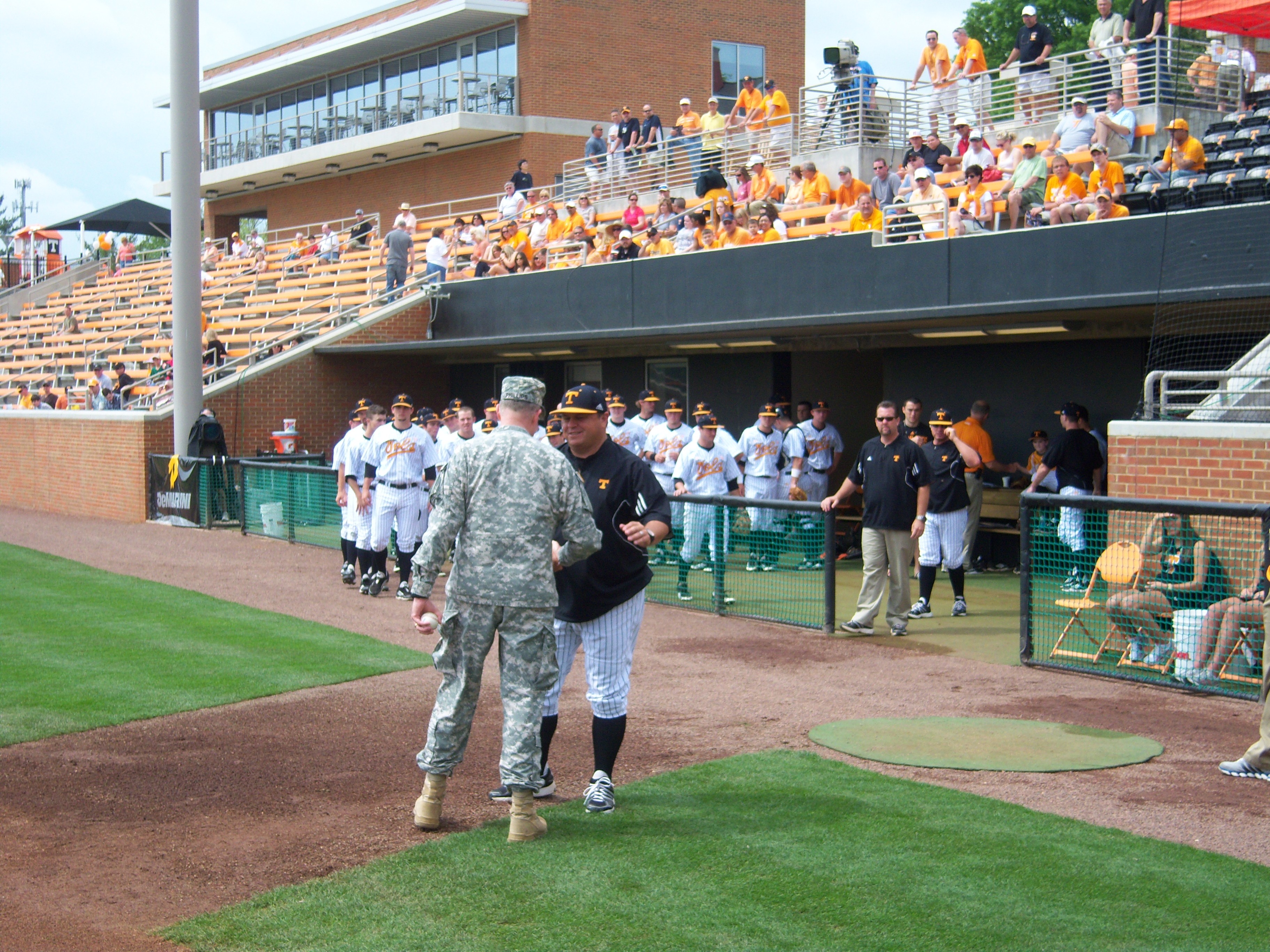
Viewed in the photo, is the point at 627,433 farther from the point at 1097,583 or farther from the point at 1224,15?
the point at 1224,15

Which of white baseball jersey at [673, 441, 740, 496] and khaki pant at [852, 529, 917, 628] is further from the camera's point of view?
white baseball jersey at [673, 441, 740, 496]

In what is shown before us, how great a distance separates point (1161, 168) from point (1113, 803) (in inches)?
404

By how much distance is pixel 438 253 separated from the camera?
80.3 feet

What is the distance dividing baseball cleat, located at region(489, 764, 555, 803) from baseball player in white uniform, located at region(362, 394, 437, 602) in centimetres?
696

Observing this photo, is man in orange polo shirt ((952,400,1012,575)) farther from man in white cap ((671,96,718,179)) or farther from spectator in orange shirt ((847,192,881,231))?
man in white cap ((671,96,718,179))

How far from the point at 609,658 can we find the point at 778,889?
1344 mm

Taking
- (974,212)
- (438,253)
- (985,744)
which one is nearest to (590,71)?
(438,253)

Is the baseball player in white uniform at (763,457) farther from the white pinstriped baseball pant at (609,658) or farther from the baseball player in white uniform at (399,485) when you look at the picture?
the white pinstriped baseball pant at (609,658)

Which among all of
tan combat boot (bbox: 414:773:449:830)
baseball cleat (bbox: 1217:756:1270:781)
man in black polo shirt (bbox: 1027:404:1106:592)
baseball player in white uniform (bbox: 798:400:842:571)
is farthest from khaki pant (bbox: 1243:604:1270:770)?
baseball player in white uniform (bbox: 798:400:842:571)

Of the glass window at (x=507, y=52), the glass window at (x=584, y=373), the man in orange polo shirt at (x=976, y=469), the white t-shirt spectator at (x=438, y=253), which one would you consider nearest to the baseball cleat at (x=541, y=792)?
the man in orange polo shirt at (x=976, y=469)

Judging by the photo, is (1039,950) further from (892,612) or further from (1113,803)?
(892,612)

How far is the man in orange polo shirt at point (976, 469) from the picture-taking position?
1402 centimetres

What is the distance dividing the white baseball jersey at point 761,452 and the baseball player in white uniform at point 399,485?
13.2ft

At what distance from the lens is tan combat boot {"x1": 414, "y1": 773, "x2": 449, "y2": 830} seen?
5367 mm
